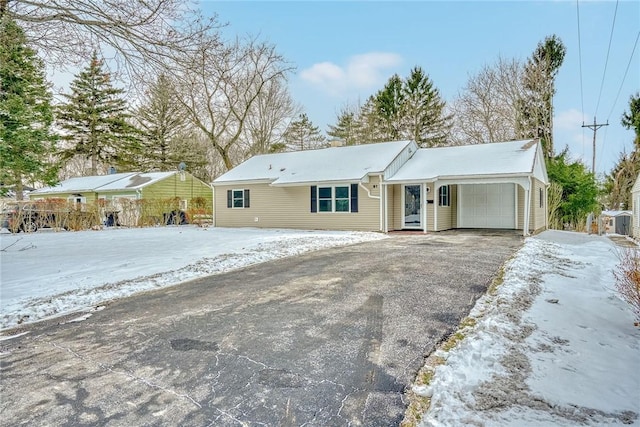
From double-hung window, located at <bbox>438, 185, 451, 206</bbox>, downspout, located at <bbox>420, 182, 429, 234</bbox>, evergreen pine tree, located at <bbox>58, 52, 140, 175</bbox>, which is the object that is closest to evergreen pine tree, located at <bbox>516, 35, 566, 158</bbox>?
double-hung window, located at <bbox>438, 185, 451, 206</bbox>

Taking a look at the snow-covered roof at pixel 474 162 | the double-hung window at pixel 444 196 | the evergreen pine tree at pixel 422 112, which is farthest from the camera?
the evergreen pine tree at pixel 422 112

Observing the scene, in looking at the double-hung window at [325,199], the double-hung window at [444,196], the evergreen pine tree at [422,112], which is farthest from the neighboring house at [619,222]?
the double-hung window at [325,199]

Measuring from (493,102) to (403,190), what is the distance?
15337mm

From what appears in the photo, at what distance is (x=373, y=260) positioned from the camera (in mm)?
7770

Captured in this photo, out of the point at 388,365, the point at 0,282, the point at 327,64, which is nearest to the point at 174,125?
the point at 327,64

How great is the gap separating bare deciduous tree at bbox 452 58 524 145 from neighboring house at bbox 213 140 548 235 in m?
9.59

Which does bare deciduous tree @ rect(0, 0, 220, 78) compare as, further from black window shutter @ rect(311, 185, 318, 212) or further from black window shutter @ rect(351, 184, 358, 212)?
black window shutter @ rect(311, 185, 318, 212)

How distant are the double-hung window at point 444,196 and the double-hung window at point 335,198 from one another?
326cm

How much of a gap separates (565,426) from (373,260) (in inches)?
219

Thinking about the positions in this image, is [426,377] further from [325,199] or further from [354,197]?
[325,199]

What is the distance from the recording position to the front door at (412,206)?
591 inches

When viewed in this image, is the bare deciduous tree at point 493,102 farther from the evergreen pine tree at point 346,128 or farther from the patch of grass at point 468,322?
the patch of grass at point 468,322

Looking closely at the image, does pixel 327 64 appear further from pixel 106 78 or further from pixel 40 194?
pixel 40 194

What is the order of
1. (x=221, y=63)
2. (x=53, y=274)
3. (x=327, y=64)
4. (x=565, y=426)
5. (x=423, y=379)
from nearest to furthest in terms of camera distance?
(x=565, y=426)
(x=423, y=379)
(x=53, y=274)
(x=221, y=63)
(x=327, y=64)
